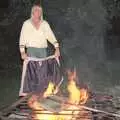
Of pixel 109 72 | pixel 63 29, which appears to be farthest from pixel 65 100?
pixel 63 29

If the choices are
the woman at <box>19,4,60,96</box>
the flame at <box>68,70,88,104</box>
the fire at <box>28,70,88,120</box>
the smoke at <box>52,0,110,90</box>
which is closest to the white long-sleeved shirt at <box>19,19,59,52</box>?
the woman at <box>19,4,60,96</box>

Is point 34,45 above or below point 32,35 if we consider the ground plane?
below

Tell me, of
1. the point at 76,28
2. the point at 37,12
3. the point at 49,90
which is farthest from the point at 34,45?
the point at 76,28

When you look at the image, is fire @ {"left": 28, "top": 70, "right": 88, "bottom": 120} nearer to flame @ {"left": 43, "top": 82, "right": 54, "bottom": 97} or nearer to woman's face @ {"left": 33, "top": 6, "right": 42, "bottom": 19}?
flame @ {"left": 43, "top": 82, "right": 54, "bottom": 97}

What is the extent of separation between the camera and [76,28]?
15.1 meters

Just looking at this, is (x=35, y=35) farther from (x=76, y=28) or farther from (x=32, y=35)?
(x=76, y=28)

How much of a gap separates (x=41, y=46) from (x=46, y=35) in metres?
0.23

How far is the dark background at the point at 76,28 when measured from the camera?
1454 centimetres

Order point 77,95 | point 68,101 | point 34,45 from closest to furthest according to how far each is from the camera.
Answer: point 68,101 → point 77,95 → point 34,45

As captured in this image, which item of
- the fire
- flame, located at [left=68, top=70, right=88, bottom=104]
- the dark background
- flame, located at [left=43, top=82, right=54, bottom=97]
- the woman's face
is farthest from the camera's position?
the dark background

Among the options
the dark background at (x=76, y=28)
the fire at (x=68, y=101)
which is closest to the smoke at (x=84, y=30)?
the dark background at (x=76, y=28)

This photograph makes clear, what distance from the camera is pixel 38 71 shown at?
875 centimetres

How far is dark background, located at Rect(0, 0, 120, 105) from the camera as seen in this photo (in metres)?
14.5

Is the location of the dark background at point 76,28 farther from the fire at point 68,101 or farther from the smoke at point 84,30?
the fire at point 68,101
